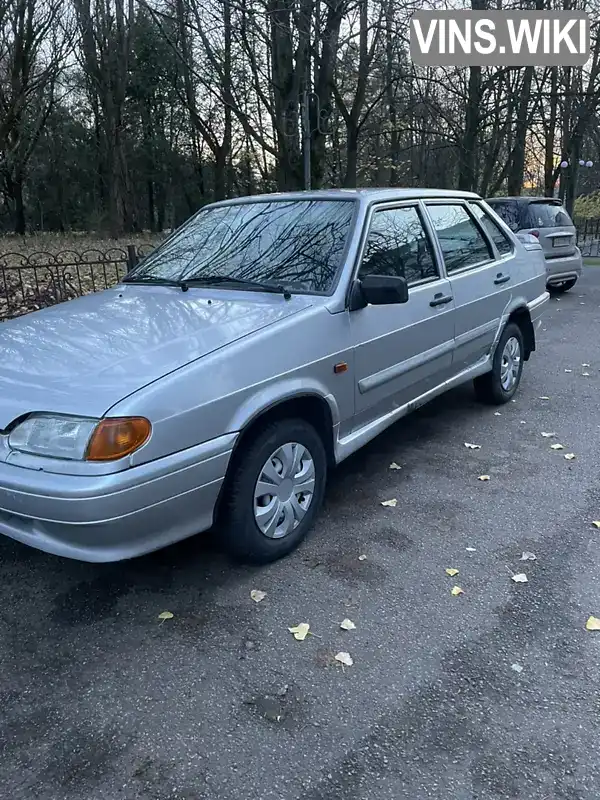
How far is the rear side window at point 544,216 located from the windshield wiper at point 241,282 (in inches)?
331

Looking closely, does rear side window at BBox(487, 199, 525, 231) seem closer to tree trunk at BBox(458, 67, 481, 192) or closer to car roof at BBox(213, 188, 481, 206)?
tree trunk at BBox(458, 67, 481, 192)

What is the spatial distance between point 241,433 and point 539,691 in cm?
153

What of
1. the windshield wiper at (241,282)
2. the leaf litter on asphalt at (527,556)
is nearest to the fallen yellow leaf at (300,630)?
the leaf litter on asphalt at (527,556)

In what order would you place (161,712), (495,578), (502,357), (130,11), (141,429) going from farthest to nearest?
(130,11) < (502,357) < (495,578) < (141,429) < (161,712)

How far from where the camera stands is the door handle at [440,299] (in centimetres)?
430

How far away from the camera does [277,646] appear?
268cm

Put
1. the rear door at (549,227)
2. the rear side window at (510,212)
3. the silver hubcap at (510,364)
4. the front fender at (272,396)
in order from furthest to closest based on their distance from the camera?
the rear side window at (510,212) < the rear door at (549,227) < the silver hubcap at (510,364) < the front fender at (272,396)

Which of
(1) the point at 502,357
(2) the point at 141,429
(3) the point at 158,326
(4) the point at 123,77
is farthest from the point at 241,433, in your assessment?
(4) the point at 123,77

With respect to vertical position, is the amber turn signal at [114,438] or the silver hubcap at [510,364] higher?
the amber turn signal at [114,438]

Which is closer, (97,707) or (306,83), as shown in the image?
(97,707)

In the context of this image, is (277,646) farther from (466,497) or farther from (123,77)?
(123,77)

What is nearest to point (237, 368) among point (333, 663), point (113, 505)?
point (113, 505)

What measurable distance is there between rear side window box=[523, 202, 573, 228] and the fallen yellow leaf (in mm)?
9588

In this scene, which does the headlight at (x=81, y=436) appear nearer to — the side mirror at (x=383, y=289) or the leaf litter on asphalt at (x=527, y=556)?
the side mirror at (x=383, y=289)
